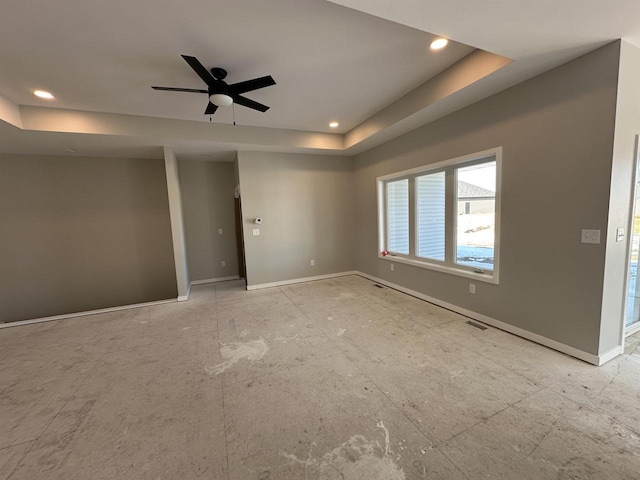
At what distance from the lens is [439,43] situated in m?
2.35

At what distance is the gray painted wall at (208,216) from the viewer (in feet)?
18.0

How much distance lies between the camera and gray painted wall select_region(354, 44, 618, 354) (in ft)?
7.05

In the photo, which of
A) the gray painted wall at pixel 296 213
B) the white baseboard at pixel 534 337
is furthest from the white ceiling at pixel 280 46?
the white baseboard at pixel 534 337

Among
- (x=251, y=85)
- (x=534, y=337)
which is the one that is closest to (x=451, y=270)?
(x=534, y=337)

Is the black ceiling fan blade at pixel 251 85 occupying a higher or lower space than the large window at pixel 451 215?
higher

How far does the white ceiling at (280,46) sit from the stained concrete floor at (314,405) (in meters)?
2.71

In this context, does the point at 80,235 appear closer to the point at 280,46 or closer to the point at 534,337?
the point at 280,46

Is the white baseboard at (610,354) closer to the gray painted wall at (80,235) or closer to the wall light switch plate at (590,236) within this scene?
the wall light switch plate at (590,236)

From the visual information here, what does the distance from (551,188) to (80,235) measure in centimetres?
728

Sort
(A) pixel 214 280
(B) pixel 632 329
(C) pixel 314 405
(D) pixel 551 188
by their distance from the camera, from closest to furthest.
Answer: (C) pixel 314 405 → (D) pixel 551 188 → (B) pixel 632 329 → (A) pixel 214 280

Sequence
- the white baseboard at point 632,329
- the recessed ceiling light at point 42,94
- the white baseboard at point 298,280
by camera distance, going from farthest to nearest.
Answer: the white baseboard at point 298,280 → the recessed ceiling light at point 42,94 → the white baseboard at point 632,329

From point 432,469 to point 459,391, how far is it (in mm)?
765

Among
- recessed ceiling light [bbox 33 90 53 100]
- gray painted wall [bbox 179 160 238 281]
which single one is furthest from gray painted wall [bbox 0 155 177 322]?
recessed ceiling light [bbox 33 90 53 100]

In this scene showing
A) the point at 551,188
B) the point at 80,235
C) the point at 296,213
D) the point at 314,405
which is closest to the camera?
the point at 314,405
